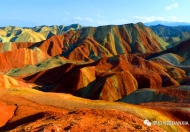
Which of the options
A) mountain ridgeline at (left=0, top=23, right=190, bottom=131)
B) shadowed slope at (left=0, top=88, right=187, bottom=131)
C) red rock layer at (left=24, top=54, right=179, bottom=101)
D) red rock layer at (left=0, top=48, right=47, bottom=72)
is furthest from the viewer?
red rock layer at (left=0, top=48, right=47, bottom=72)

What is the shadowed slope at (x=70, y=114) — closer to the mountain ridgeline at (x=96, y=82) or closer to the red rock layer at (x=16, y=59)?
the mountain ridgeline at (x=96, y=82)

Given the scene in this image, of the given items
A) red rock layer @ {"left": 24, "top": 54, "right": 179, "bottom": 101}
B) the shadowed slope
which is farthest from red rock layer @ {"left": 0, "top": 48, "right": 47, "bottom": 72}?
the shadowed slope

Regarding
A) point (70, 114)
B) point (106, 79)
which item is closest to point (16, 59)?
point (106, 79)

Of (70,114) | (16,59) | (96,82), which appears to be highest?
(70,114)

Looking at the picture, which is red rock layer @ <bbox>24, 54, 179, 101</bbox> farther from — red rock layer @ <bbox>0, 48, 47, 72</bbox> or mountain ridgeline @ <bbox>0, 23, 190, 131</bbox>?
red rock layer @ <bbox>0, 48, 47, 72</bbox>

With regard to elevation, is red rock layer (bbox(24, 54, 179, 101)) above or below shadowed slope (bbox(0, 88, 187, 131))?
below

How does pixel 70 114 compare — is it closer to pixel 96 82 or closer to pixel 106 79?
pixel 106 79

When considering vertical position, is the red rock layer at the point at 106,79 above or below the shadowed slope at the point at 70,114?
below

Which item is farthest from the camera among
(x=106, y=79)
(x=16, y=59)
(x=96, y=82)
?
(x=16, y=59)

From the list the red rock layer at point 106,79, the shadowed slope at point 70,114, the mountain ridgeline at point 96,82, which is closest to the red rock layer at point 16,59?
the mountain ridgeline at point 96,82

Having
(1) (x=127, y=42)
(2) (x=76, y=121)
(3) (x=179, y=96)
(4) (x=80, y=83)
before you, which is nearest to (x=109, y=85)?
(4) (x=80, y=83)

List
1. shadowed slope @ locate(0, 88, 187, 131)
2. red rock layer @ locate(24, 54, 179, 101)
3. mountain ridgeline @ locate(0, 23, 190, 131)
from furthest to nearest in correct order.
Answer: red rock layer @ locate(24, 54, 179, 101) → mountain ridgeline @ locate(0, 23, 190, 131) → shadowed slope @ locate(0, 88, 187, 131)
